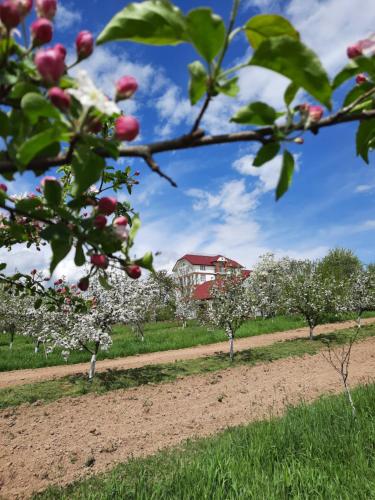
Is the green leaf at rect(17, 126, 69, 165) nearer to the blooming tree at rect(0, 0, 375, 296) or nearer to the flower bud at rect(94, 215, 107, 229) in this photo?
the blooming tree at rect(0, 0, 375, 296)

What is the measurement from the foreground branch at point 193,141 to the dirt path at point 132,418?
196 inches

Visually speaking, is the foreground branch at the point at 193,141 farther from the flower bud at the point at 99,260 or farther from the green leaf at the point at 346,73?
the flower bud at the point at 99,260

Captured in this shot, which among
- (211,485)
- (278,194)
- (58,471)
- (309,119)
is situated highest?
(309,119)

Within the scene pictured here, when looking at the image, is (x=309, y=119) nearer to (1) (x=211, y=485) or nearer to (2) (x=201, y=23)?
(2) (x=201, y=23)

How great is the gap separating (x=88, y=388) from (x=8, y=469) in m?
4.33

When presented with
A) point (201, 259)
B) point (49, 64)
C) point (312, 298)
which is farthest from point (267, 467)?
point (201, 259)

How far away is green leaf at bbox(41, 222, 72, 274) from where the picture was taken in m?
0.83

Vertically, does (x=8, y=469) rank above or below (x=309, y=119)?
below

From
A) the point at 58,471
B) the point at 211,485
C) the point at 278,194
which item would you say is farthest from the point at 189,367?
the point at 278,194

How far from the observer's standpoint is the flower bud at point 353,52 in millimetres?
808

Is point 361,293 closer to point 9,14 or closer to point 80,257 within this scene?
point 80,257

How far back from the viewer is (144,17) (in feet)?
2.16

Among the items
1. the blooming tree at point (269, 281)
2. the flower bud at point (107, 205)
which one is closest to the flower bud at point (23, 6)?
the flower bud at point (107, 205)

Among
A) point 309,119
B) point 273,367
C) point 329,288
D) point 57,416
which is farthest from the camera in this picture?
point 329,288
